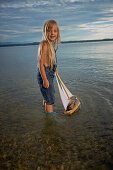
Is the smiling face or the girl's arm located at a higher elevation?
the smiling face

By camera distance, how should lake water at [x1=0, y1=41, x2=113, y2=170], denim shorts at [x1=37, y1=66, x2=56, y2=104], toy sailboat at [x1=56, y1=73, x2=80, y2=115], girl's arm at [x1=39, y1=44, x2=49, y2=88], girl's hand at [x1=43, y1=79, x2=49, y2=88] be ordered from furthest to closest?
1. toy sailboat at [x1=56, y1=73, x2=80, y2=115]
2. denim shorts at [x1=37, y1=66, x2=56, y2=104]
3. girl's hand at [x1=43, y1=79, x2=49, y2=88]
4. girl's arm at [x1=39, y1=44, x2=49, y2=88]
5. lake water at [x1=0, y1=41, x2=113, y2=170]

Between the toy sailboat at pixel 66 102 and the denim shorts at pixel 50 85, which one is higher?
the denim shorts at pixel 50 85

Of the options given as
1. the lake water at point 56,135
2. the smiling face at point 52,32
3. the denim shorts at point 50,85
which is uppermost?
the smiling face at point 52,32

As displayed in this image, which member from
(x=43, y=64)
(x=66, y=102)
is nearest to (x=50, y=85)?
(x=43, y=64)

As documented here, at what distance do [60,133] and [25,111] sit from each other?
167 cm

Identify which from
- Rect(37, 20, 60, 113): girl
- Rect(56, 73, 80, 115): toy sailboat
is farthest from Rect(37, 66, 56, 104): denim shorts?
Rect(56, 73, 80, 115): toy sailboat

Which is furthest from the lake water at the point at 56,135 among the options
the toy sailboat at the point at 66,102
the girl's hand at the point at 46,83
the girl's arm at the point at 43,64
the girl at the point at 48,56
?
the girl's arm at the point at 43,64

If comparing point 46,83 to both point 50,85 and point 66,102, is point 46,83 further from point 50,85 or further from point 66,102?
point 66,102

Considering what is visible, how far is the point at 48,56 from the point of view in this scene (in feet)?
12.5

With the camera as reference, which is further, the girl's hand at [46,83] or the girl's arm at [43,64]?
the girl's hand at [46,83]

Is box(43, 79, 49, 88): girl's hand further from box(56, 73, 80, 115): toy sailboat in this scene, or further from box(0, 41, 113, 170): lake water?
box(0, 41, 113, 170): lake water

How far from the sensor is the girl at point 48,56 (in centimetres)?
368

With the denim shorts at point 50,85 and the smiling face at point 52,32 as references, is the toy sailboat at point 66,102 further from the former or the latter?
the smiling face at point 52,32

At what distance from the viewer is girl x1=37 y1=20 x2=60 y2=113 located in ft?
12.1
